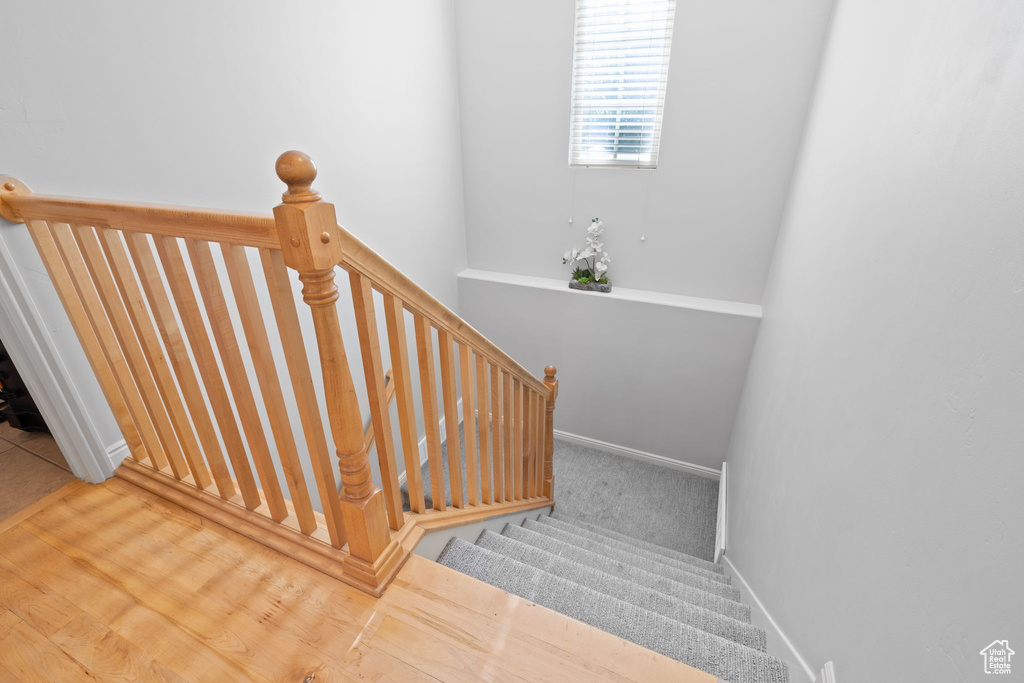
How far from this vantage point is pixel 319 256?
33.3 inches

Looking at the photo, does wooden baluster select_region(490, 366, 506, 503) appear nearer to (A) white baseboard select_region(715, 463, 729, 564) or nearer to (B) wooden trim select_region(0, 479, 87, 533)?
(B) wooden trim select_region(0, 479, 87, 533)

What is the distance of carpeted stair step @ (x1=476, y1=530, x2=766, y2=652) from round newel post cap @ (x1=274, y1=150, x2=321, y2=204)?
4.75 ft

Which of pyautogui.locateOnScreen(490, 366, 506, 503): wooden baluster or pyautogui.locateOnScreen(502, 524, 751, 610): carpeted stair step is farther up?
pyautogui.locateOnScreen(490, 366, 506, 503): wooden baluster

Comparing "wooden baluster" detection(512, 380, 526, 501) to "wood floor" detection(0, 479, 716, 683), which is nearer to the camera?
"wood floor" detection(0, 479, 716, 683)

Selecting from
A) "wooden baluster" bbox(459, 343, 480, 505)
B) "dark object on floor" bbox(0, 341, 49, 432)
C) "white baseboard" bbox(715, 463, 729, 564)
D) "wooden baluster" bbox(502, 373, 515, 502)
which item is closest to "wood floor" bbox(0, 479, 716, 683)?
"wooden baluster" bbox(459, 343, 480, 505)

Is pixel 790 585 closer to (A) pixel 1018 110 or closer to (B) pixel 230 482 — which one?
(A) pixel 1018 110

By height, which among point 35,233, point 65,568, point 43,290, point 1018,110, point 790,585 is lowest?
point 790,585

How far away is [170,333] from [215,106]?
106cm

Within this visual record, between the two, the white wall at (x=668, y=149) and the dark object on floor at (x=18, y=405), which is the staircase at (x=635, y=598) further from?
the white wall at (x=668, y=149)

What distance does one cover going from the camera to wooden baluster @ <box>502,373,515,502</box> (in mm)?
1914

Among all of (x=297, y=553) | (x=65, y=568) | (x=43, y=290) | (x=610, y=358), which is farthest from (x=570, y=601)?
(x=610, y=358)

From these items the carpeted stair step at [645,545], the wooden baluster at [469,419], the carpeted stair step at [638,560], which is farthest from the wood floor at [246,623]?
the carpeted stair step at [645,545]

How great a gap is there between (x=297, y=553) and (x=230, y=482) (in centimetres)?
35

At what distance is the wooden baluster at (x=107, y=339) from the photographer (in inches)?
47.1
